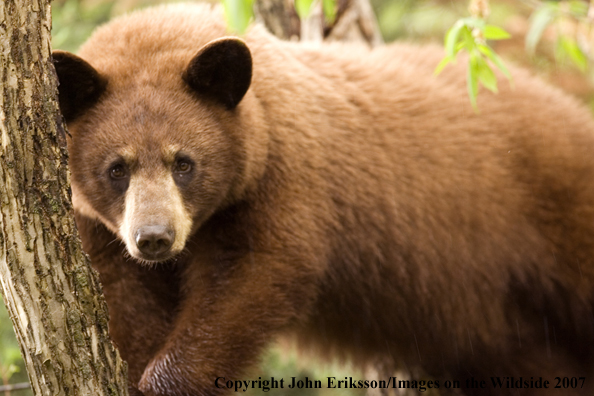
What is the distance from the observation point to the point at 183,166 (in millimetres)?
3465

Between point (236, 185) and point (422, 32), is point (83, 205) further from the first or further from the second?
point (422, 32)

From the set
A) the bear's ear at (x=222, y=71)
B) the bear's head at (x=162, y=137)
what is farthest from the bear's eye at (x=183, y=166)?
the bear's ear at (x=222, y=71)

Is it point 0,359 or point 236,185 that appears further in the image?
point 0,359

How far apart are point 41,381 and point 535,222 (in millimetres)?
3271

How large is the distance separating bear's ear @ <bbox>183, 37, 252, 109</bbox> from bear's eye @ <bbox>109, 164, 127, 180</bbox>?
1.83 ft

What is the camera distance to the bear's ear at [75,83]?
316 centimetres

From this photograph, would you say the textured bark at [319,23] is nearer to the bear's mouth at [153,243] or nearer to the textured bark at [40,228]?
the bear's mouth at [153,243]

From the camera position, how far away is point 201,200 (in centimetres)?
351

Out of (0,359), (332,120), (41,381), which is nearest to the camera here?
(41,381)

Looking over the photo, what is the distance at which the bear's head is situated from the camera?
331 centimetres

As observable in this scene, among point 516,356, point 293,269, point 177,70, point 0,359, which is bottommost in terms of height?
point 0,359

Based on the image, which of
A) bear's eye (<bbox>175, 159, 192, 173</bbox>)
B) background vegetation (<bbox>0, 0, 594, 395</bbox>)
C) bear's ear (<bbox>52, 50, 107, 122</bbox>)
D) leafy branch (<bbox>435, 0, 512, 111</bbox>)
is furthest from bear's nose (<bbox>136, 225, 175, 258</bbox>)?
background vegetation (<bbox>0, 0, 594, 395</bbox>)

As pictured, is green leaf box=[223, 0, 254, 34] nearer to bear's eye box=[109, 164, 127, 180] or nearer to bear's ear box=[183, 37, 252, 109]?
bear's ear box=[183, 37, 252, 109]

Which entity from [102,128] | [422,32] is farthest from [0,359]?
[422,32]
